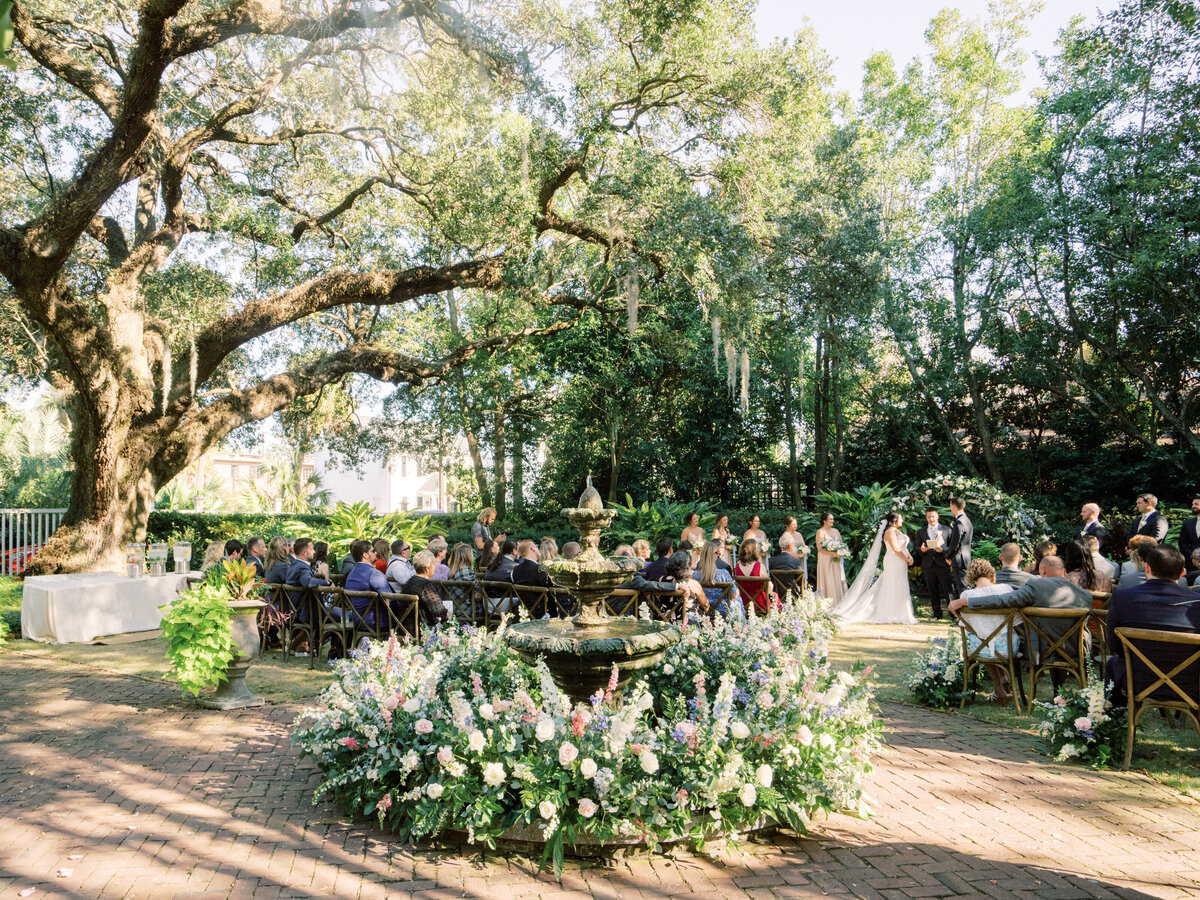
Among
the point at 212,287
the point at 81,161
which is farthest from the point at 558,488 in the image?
the point at 81,161

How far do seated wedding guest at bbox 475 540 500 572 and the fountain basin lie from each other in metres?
3.80

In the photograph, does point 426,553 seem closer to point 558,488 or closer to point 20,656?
point 20,656

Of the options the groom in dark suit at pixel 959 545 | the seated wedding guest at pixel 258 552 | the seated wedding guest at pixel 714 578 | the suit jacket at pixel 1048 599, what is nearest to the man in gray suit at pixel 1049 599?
the suit jacket at pixel 1048 599

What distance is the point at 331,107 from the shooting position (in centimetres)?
1362

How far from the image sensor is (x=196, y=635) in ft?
20.3

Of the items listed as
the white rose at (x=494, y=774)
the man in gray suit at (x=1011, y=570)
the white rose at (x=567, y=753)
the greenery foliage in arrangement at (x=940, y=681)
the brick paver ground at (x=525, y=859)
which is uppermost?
the man in gray suit at (x=1011, y=570)

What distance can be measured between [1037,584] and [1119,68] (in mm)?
12693

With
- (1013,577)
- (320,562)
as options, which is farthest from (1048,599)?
(320,562)

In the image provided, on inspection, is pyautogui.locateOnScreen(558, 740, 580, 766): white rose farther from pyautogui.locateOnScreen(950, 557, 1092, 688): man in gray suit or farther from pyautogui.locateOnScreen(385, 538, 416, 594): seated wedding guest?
pyautogui.locateOnScreen(385, 538, 416, 594): seated wedding guest

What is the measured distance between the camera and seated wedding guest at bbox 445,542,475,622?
305 inches

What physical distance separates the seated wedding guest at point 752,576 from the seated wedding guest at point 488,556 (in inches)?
104

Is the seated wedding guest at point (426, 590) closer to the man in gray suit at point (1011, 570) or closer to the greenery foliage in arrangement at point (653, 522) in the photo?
the man in gray suit at point (1011, 570)

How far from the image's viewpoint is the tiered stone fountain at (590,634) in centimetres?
432

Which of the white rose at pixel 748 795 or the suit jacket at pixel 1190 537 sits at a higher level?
the suit jacket at pixel 1190 537
